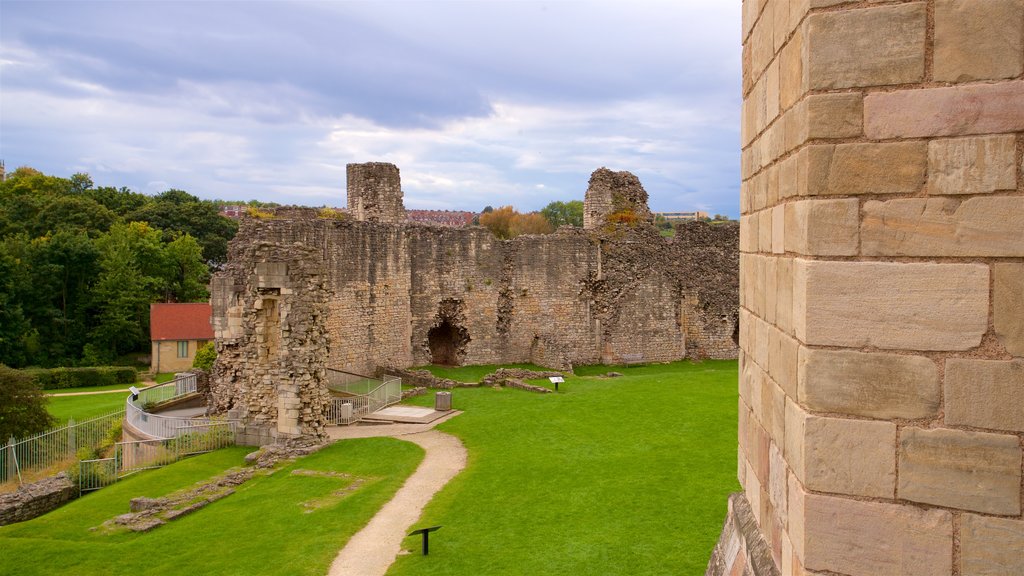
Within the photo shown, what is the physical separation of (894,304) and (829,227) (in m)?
0.37

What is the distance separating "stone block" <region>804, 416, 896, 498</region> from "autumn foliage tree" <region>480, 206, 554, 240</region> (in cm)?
6778

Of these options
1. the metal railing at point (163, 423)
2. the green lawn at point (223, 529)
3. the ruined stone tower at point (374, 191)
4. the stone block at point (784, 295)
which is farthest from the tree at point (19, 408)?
the stone block at point (784, 295)

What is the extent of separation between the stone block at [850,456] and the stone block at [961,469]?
50 millimetres

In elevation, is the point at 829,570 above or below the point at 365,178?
below

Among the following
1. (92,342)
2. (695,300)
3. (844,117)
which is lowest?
(92,342)

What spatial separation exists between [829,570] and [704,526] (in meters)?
7.88

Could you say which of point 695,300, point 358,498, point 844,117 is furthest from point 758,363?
point 695,300

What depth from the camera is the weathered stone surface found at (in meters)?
2.50

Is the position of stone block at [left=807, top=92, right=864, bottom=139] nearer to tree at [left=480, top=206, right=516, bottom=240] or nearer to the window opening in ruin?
the window opening in ruin

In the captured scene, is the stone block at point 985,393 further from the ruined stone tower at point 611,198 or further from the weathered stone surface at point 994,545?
the ruined stone tower at point 611,198

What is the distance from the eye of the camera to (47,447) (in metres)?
18.5

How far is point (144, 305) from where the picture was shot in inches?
1726

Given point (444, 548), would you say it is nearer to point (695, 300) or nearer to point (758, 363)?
point (758, 363)

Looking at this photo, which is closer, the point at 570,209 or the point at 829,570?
the point at 829,570
